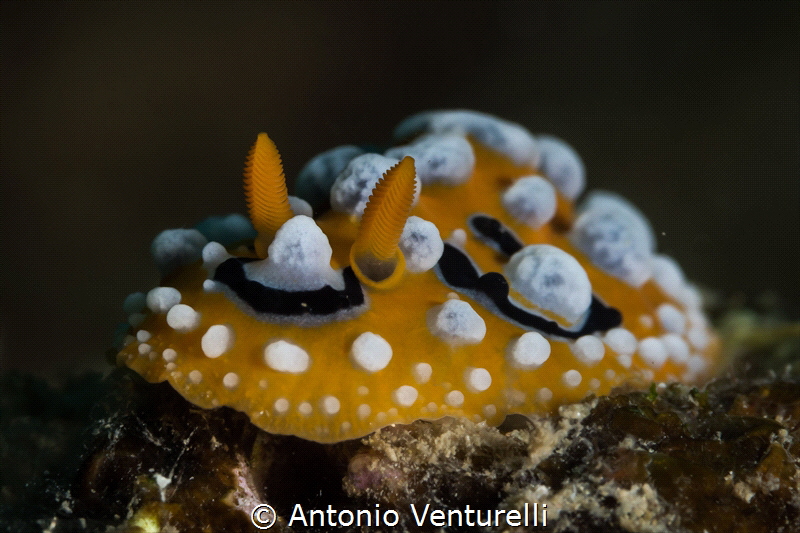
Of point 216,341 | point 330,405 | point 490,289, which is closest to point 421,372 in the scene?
point 330,405

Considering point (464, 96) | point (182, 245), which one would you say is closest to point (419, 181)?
point (182, 245)

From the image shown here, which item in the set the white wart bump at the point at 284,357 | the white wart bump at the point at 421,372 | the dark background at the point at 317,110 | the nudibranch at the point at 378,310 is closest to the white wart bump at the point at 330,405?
the nudibranch at the point at 378,310

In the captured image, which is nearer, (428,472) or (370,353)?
(370,353)

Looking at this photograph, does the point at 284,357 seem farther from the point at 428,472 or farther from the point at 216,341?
the point at 428,472

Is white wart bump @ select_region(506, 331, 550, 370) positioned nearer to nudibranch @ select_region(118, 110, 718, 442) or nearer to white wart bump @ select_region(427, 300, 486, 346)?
nudibranch @ select_region(118, 110, 718, 442)

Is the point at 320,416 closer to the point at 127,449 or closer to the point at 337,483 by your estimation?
the point at 337,483

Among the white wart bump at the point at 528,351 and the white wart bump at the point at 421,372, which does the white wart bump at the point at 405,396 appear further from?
the white wart bump at the point at 528,351

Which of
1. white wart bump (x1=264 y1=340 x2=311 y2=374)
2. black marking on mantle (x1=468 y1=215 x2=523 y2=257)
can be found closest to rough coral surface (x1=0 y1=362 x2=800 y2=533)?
white wart bump (x1=264 y1=340 x2=311 y2=374)
